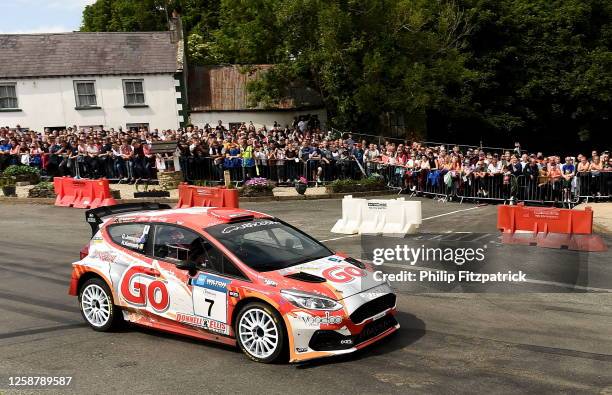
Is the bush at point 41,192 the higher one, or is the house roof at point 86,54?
the house roof at point 86,54

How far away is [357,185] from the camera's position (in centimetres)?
2389

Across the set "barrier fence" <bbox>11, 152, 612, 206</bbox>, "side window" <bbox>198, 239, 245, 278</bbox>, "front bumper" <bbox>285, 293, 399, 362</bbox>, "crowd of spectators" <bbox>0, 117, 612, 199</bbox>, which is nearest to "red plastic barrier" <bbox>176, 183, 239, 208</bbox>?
"crowd of spectators" <bbox>0, 117, 612, 199</bbox>

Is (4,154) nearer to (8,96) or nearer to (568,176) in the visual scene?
(8,96)

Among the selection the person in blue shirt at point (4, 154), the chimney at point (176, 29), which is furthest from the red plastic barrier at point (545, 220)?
the chimney at point (176, 29)

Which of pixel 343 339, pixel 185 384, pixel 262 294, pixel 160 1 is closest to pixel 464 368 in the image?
pixel 343 339

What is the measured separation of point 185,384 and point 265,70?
33.1 meters

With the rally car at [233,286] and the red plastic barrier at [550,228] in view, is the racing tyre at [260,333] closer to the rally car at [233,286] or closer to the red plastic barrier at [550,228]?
the rally car at [233,286]

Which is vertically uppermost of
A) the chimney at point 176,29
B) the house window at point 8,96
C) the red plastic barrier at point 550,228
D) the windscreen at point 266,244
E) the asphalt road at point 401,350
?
the chimney at point 176,29

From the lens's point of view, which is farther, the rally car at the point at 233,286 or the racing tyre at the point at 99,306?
the racing tyre at the point at 99,306

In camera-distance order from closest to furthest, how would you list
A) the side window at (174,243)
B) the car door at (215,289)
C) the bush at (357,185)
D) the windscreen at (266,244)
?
the car door at (215,289)
the windscreen at (266,244)
the side window at (174,243)
the bush at (357,185)

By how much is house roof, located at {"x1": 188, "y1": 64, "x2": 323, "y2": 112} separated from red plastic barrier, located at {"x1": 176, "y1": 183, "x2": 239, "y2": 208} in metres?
19.1

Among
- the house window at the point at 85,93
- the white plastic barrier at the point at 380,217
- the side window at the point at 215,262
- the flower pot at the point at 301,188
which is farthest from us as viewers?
the house window at the point at 85,93

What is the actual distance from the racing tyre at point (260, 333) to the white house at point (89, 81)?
1261 inches

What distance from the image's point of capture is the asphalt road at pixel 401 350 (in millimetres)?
7250
